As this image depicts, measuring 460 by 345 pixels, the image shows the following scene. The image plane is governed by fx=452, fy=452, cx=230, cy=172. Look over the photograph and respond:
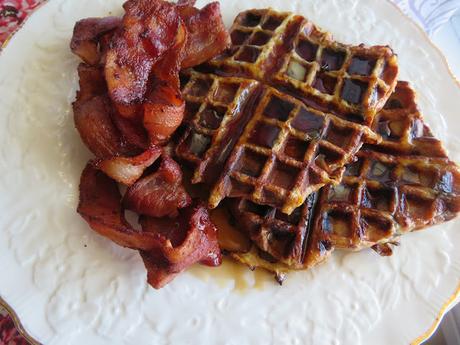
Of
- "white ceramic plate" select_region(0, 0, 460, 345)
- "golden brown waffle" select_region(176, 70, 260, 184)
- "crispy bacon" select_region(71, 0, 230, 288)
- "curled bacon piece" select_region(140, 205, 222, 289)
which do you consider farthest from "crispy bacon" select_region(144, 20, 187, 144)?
"white ceramic plate" select_region(0, 0, 460, 345)

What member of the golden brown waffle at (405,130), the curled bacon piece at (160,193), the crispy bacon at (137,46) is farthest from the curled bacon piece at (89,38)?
the golden brown waffle at (405,130)

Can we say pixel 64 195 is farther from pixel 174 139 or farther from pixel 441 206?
pixel 441 206

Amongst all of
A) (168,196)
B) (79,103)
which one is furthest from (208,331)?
(79,103)

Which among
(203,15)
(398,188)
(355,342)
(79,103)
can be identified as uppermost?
(203,15)

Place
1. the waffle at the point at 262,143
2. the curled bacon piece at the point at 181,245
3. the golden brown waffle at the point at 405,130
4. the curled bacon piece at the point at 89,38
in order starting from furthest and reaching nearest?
the curled bacon piece at the point at 89,38, the golden brown waffle at the point at 405,130, the waffle at the point at 262,143, the curled bacon piece at the point at 181,245

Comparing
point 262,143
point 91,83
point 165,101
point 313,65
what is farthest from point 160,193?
point 313,65

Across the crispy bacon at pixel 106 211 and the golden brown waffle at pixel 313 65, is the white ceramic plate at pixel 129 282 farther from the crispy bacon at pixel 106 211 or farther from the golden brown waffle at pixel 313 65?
the golden brown waffle at pixel 313 65

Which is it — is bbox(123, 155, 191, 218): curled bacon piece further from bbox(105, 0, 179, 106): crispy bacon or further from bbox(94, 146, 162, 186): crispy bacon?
bbox(105, 0, 179, 106): crispy bacon
